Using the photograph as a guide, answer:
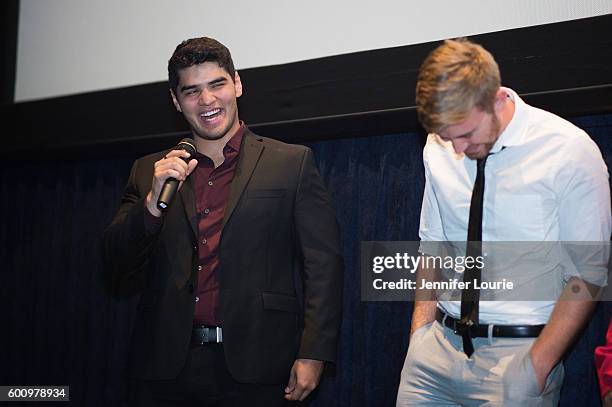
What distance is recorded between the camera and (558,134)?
6.86 ft

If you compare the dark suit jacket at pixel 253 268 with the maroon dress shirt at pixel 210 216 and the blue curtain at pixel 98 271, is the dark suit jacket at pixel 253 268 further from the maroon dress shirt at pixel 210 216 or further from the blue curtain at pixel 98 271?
the blue curtain at pixel 98 271

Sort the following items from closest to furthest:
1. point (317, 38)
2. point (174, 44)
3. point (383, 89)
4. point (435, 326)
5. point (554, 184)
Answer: point (554, 184)
point (435, 326)
point (383, 89)
point (317, 38)
point (174, 44)

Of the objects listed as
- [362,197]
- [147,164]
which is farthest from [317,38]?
[147,164]

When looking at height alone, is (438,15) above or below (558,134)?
above

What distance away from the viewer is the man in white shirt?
6.63ft

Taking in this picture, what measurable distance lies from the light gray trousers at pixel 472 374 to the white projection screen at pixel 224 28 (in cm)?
105

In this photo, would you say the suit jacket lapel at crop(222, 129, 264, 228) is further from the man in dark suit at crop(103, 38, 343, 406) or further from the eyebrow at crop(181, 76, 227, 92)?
the eyebrow at crop(181, 76, 227, 92)

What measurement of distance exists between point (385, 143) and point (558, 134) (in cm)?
100

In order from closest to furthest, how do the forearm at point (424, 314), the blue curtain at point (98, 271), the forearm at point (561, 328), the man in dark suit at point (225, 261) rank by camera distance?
the forearm at point (561, 328)
the forearm at point (424, 314)
the man in dark suit at point (225, 261)
the blue curtain at point (98, 271)

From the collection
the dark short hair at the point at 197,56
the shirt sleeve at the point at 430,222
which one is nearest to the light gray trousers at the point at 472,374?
the shirt sleeve at the point at 430,222

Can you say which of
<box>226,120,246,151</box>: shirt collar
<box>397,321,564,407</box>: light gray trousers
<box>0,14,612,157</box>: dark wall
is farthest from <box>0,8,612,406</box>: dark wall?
<box>397,321,564,407</box>: light gray trousers

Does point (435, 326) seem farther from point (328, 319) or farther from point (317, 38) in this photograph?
point (317, 38)

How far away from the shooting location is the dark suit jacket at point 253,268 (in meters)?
2.45

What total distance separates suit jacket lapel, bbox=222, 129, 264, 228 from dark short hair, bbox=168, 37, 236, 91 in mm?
243
